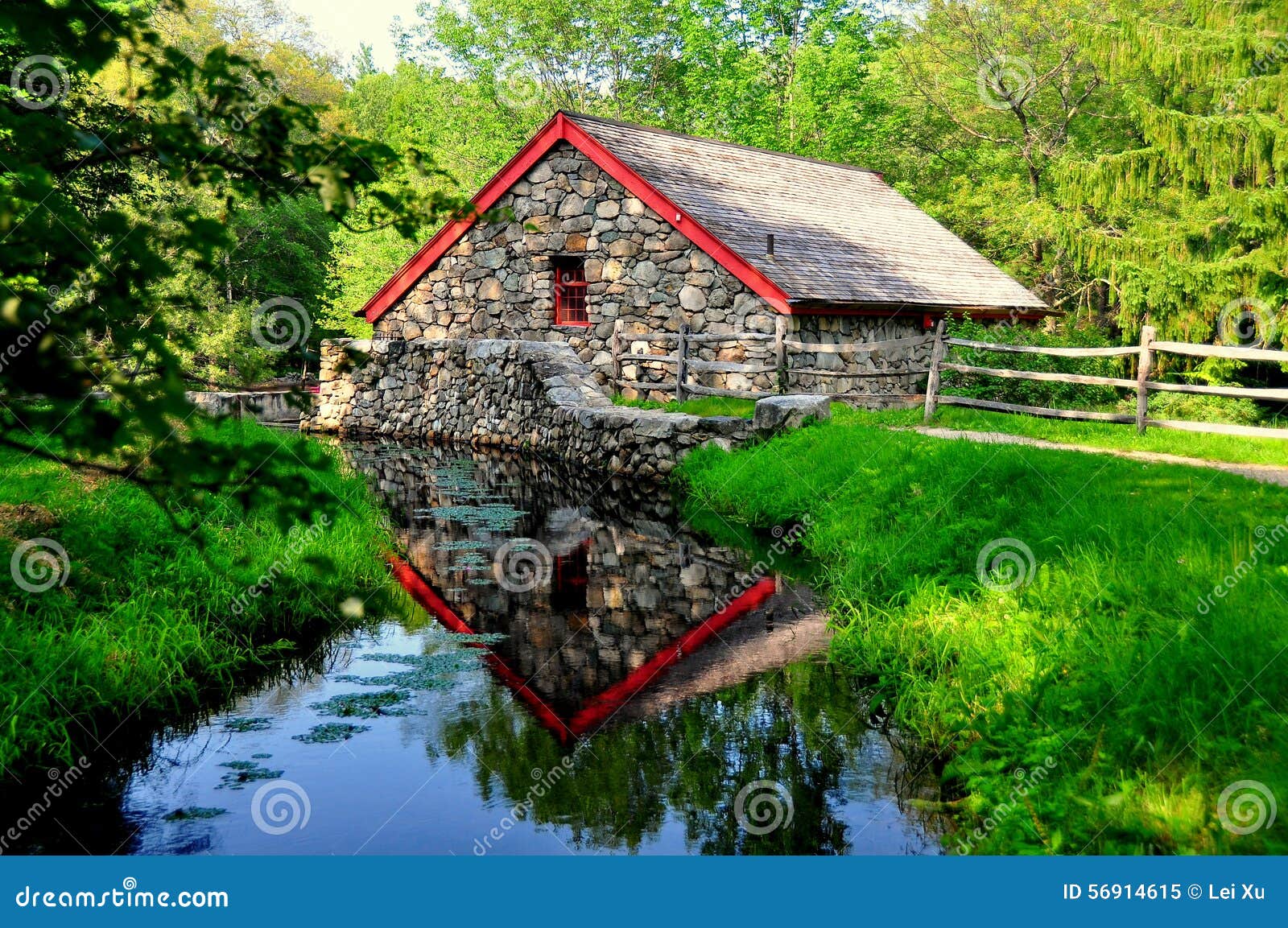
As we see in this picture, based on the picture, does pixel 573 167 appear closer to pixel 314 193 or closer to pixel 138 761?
pixel 138 761

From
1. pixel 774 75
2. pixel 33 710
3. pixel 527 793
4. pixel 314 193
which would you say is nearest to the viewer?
pixel 314 193

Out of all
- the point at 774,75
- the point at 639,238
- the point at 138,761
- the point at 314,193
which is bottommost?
the point at 138,761

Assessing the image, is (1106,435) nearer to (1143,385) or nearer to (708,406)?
(1143,385)

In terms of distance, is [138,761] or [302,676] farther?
[302,676]

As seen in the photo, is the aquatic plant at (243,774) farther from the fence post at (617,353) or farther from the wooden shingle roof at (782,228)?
the fence post at (617,353)

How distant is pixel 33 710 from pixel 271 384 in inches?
778

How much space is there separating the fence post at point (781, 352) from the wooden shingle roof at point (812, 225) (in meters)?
0.44

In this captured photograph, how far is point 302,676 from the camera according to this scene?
6.83 metres

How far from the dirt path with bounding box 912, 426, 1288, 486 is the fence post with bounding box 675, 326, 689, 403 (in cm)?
518

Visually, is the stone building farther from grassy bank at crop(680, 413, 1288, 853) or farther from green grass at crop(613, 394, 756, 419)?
grassy bank at crop(680, 413, 1288, 853)

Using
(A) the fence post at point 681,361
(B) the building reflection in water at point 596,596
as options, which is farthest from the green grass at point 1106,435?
(A) the fence post at point 681,361

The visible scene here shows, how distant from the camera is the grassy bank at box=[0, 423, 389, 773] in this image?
5672 millimetres

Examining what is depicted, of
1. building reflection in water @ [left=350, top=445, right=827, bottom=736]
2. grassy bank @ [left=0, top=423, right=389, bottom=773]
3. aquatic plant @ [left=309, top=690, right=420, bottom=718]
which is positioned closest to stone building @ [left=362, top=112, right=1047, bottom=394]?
building reflection in water @ [left=350, top=445, right=827, bottom=736]

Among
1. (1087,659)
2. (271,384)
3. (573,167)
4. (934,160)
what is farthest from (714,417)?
(934,160)
